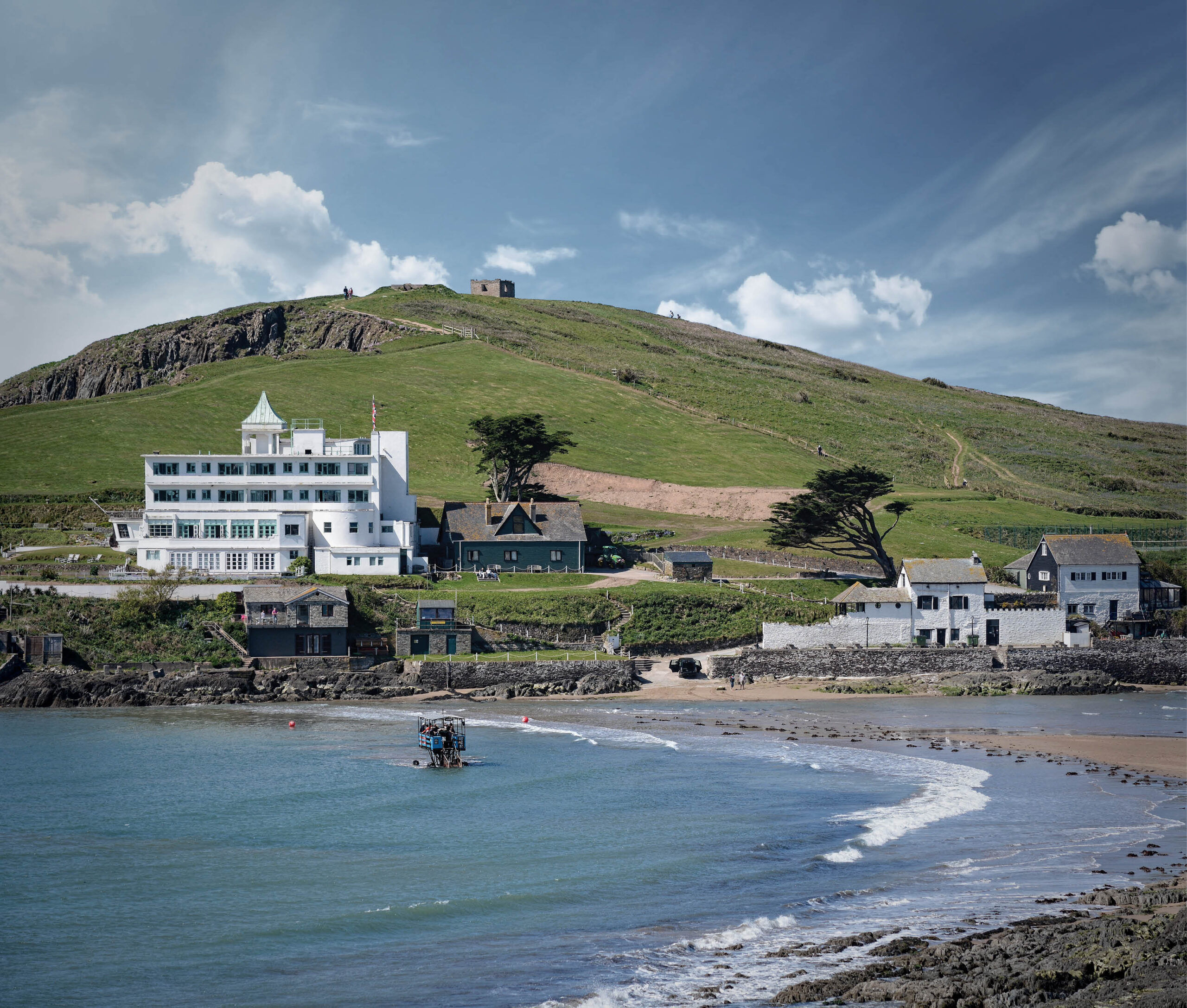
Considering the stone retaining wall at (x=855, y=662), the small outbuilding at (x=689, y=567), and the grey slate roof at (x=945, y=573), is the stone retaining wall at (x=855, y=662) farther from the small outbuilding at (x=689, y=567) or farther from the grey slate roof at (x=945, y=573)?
the small outbuilding at (x=689, y=567)

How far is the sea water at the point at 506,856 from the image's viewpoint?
75.6ft

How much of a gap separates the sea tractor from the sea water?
1.13m

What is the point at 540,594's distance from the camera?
249 feet

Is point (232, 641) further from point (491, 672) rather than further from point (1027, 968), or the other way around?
point (1027, 968)

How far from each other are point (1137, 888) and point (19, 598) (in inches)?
2563

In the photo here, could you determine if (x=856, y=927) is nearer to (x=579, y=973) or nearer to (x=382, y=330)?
(x=579, y=973)

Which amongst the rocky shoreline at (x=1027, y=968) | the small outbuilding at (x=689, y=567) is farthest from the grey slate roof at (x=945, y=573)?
the rocky shoreline at (x=1027, y=968)

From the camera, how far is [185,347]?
16900cm

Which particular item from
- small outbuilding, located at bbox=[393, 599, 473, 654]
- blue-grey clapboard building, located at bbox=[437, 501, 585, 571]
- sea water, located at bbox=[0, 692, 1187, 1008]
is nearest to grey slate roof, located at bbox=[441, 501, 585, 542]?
blue-grey clapboard building, located at bbox=[437, 501, 585, 571]

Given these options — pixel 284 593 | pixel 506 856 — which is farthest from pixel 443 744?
pixel 284 593

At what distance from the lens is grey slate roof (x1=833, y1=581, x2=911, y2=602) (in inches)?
2908

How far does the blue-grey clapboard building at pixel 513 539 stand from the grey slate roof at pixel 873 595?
22.1m

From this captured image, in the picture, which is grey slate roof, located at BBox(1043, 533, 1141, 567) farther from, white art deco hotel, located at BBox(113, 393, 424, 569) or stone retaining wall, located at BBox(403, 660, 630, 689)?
white art deco hotel, located at BBox(113, 393, 424, 569)

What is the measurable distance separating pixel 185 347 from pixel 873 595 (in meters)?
130
